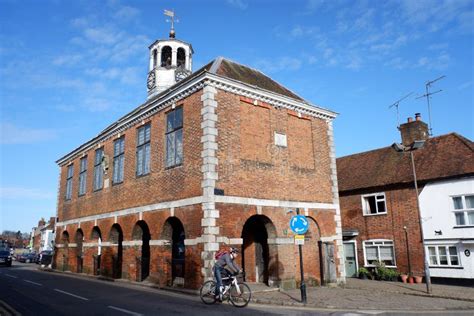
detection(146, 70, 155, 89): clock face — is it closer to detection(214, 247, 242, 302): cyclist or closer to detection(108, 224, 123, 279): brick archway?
detection(108, 224, 123, 279): brick archway

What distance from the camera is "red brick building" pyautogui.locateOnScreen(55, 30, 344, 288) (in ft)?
48.6

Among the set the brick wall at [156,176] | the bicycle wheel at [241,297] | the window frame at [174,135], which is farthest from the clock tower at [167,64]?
the bicycle wheel at [241,297]

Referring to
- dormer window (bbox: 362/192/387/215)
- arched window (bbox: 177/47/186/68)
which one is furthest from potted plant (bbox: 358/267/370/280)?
arched window (bbox: 177/47/186/68)

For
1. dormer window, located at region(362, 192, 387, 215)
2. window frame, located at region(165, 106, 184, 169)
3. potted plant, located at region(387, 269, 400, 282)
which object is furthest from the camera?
dormer window, located at region(362, 192, 387, 215)

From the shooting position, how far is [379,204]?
23844 mm

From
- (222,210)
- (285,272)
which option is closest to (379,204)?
(285,272)

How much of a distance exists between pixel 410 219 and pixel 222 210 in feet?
42.3

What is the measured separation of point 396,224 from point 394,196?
1673mm

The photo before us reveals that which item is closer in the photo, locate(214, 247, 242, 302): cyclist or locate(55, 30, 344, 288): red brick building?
locate(214, 247, 242, 302): cyclist

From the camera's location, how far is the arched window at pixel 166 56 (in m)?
24.4

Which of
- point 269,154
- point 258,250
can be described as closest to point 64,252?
point 258,250

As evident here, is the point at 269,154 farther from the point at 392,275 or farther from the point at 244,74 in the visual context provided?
the point at 392,275

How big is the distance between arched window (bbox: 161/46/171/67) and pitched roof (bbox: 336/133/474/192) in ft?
47.2

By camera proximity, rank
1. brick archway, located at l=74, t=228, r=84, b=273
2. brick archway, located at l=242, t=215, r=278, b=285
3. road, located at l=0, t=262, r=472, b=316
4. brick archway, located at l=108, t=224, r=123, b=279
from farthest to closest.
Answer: brick archway, located at l=74, t=228, r=84, b=273
brick archway, located at l=108, t=224, r=123, b=279
brick archway, located at l=242, t=215, r=278, b=285
road, located at l=0, t=262, r=472, b=316
